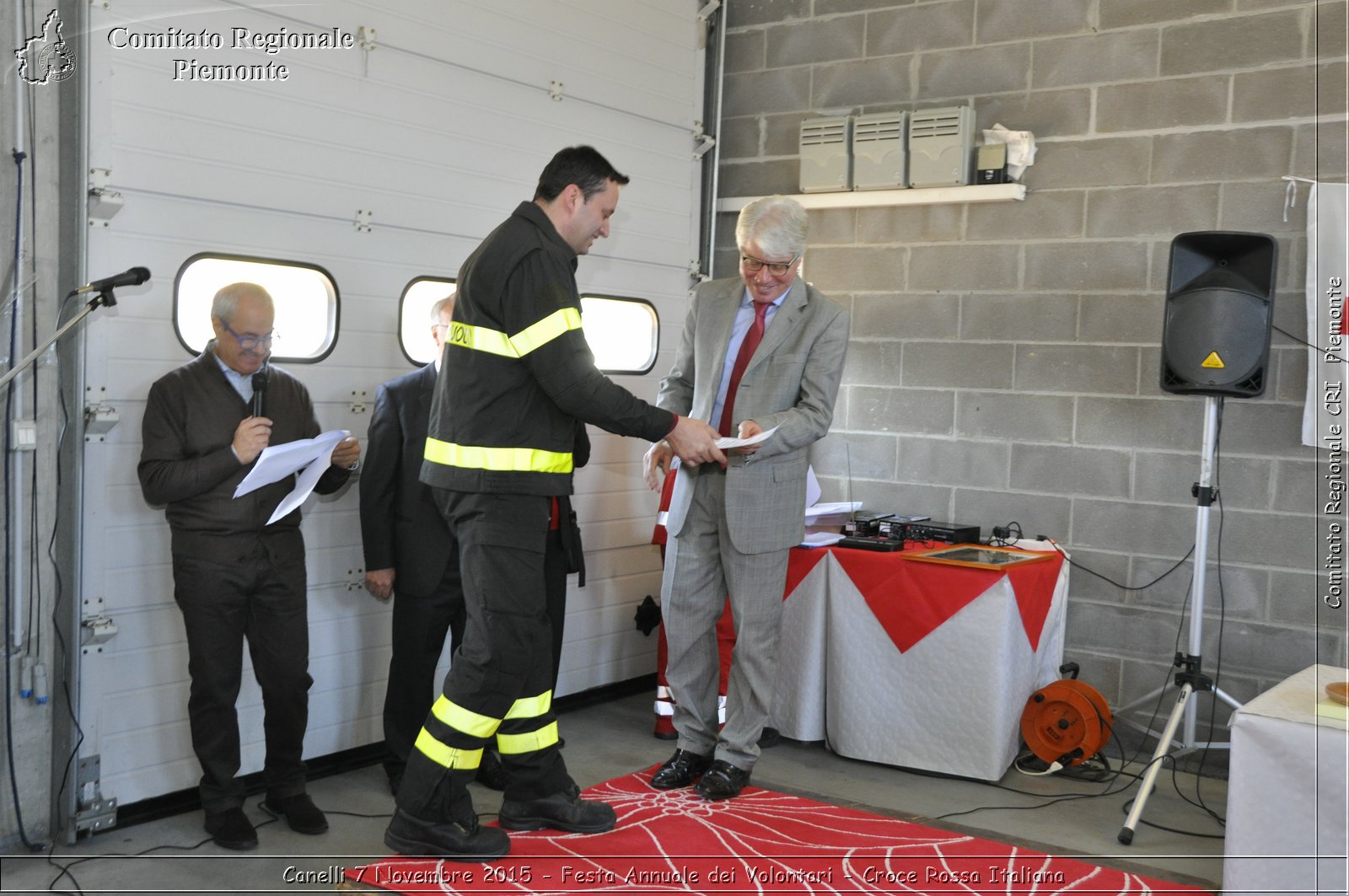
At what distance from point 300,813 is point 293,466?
1.09 m

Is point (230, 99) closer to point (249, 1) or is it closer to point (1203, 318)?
point (249, 1)

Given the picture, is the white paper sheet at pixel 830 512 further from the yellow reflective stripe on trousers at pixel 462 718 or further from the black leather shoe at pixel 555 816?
the yellow reflective stripe on trousers at pixel 462 718

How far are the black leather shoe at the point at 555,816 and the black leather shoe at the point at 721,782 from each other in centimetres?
44

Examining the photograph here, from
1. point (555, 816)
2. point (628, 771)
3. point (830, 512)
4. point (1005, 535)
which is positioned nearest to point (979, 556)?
point (1005, 535)

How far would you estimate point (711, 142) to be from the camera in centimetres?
581

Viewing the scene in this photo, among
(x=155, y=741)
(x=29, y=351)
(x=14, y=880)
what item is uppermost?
(x=29, y=351)

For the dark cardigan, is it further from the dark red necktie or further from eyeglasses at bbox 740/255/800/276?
eyeglasses at bbox 740/255/800/276

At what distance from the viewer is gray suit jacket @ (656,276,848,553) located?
3936 mm

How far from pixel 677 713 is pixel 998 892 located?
1259mm

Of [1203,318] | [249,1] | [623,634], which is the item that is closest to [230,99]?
[249,1]

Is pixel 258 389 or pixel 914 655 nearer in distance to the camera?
pixel 258 389

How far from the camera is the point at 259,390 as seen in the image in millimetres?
3596

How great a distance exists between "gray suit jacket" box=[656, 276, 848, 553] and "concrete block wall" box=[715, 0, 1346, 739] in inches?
50.5

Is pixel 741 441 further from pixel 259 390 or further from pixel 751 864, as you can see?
pixel 259 390
